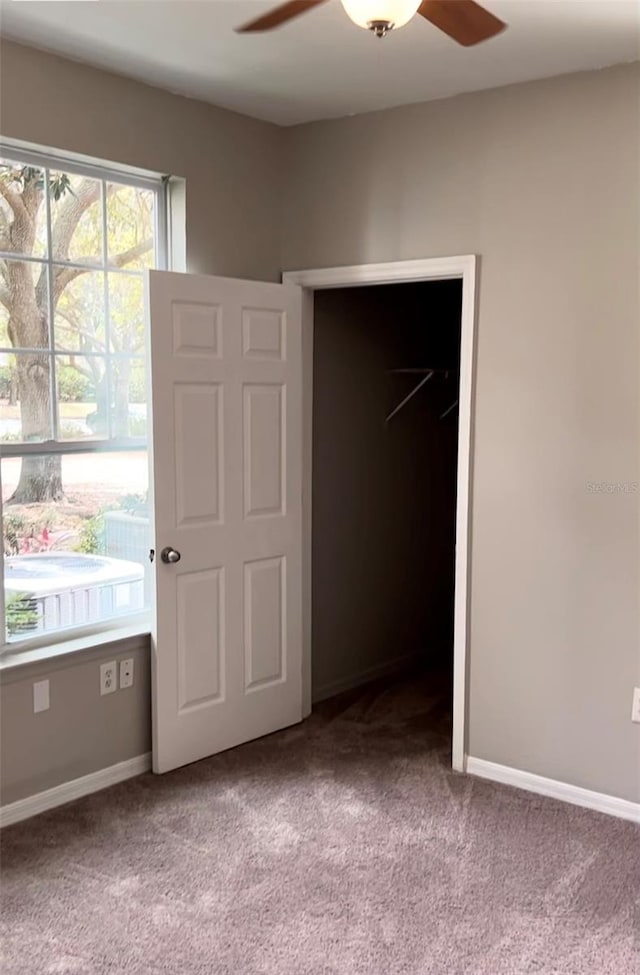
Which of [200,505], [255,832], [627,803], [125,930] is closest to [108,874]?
[125,930]

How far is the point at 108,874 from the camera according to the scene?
2865mm

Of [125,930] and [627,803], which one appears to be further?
[627,803]

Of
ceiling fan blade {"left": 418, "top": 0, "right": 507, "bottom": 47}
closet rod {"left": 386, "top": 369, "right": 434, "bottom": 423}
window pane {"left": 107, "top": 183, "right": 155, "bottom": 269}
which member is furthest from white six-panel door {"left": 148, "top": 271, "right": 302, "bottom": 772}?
ceiling fan blade {"left": 418, "top": 0, "right": 507, "bottom": 47}

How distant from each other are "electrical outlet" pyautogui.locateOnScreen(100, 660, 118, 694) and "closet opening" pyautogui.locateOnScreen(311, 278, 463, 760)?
1.16 metres

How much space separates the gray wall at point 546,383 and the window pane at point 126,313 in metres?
1.01

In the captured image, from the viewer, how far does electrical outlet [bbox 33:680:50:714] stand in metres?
3.22

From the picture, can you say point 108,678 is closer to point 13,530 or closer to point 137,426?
point 13,530

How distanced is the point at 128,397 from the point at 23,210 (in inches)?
30.7

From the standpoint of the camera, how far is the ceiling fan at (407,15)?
1875mm

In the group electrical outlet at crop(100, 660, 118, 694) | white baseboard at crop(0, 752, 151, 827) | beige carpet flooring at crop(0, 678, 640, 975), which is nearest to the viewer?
beige carpet flooring at crop(0, 678, 640, 975)

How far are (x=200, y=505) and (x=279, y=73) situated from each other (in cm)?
160

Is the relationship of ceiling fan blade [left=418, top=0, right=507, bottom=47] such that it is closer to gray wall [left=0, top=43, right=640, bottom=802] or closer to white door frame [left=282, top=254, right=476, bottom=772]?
gray wall [left=0, top=43, right=640, bottom=802]

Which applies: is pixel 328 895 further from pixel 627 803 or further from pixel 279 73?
pixel 279 73

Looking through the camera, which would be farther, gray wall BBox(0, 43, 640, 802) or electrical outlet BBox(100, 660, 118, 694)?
electrical outlet BBox(100, 660, 118, 694)
